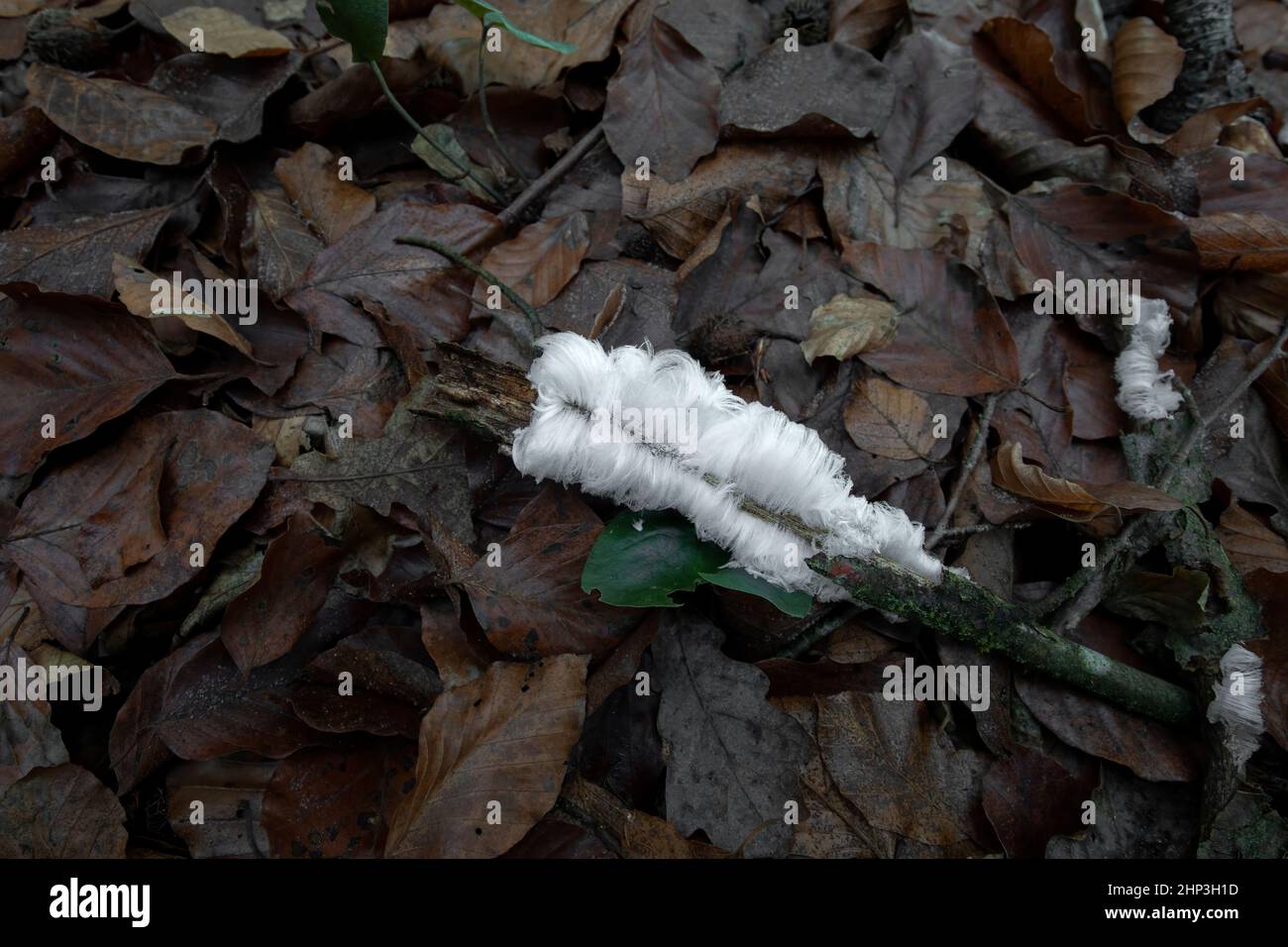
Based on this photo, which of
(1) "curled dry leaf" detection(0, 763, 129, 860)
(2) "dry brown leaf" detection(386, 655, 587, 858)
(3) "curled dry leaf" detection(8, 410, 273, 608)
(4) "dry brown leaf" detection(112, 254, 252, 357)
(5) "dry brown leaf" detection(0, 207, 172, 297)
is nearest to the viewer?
(2) "dry brown leaf" detection(386, 655, 587, 858)

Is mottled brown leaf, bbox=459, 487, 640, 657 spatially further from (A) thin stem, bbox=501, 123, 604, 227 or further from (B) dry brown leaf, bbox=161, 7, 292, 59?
(B) dry brown leaf, bbox=161, 7, 292, 59

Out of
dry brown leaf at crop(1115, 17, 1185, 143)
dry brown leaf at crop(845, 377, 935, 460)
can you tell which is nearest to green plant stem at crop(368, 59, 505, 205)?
dry brown leaf at crop(845, 377, 935, 460)

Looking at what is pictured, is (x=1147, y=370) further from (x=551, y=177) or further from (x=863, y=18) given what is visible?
(x=551, y=177)

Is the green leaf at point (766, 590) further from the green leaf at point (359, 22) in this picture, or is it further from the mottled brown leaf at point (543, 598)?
the green leaf at point (359, 22)

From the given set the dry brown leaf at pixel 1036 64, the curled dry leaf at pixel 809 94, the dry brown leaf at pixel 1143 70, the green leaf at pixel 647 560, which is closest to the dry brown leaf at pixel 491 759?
the green leaf at pixel 647 560
